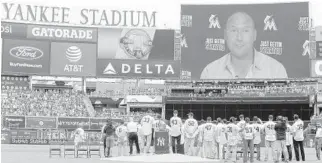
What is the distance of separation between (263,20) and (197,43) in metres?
8.22

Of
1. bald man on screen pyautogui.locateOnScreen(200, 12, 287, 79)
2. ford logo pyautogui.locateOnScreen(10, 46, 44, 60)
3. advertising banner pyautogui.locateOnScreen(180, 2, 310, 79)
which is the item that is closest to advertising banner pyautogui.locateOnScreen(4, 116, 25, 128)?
ford logo pyautogui.locateOnScreen(10, 46, 44, 60)

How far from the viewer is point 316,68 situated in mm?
59969

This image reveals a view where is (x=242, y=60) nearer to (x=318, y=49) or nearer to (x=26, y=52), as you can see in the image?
(x=318, y=49)

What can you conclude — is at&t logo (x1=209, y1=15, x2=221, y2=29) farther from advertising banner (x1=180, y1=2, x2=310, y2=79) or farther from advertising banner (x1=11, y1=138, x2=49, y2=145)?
advertising banner (x1=11, y1=138, x2=49, y2=145)

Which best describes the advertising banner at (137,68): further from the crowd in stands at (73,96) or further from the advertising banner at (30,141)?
the advertising banner at (30,141)

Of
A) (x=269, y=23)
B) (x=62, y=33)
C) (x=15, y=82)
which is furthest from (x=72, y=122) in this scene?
(x=269, y=23)

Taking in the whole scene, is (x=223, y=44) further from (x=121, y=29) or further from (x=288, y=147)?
(x=288, y=147)

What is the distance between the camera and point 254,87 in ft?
206

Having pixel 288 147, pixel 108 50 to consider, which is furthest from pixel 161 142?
pixel 108 50

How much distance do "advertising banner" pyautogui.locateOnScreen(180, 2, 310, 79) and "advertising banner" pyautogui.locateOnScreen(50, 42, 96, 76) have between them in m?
11.0

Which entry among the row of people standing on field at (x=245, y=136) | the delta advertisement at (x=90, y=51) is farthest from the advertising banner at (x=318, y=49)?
the row of people standing on field at (x=245, y=136)

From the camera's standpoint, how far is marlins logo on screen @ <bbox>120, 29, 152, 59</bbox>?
6184 centimetres

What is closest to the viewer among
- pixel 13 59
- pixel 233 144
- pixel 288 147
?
pixel 233 144

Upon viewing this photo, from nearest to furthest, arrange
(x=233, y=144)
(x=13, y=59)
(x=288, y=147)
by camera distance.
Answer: (x=233, y=144), (x=288, y=147), (x=13, y=59)
